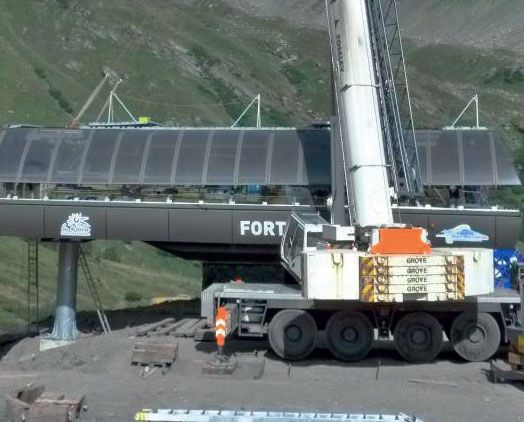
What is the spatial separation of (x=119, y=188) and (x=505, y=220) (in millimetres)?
12752

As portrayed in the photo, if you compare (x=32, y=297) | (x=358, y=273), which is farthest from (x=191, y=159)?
(x=32, y=297)

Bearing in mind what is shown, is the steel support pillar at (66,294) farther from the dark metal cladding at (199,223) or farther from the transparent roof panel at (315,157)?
the transparent roof panel at (315,157)

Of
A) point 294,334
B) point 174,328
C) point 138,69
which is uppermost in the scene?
point 138,69

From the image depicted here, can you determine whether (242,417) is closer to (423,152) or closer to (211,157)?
(211,157)

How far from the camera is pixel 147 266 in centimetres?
8044

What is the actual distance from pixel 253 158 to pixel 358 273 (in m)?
9.41

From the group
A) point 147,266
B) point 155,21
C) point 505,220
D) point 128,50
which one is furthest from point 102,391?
point 155,21

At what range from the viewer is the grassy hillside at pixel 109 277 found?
55.4m

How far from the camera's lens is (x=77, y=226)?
113 feet

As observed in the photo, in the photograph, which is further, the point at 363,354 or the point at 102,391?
the point at 363,354

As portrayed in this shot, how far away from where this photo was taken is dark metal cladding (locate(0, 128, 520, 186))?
113ft

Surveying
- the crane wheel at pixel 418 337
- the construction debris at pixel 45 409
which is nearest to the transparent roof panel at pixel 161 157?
the crane wheel at pixel 418 337

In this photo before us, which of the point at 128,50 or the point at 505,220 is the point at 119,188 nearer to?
the point at 505,220

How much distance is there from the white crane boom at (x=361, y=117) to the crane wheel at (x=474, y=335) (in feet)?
11.9
